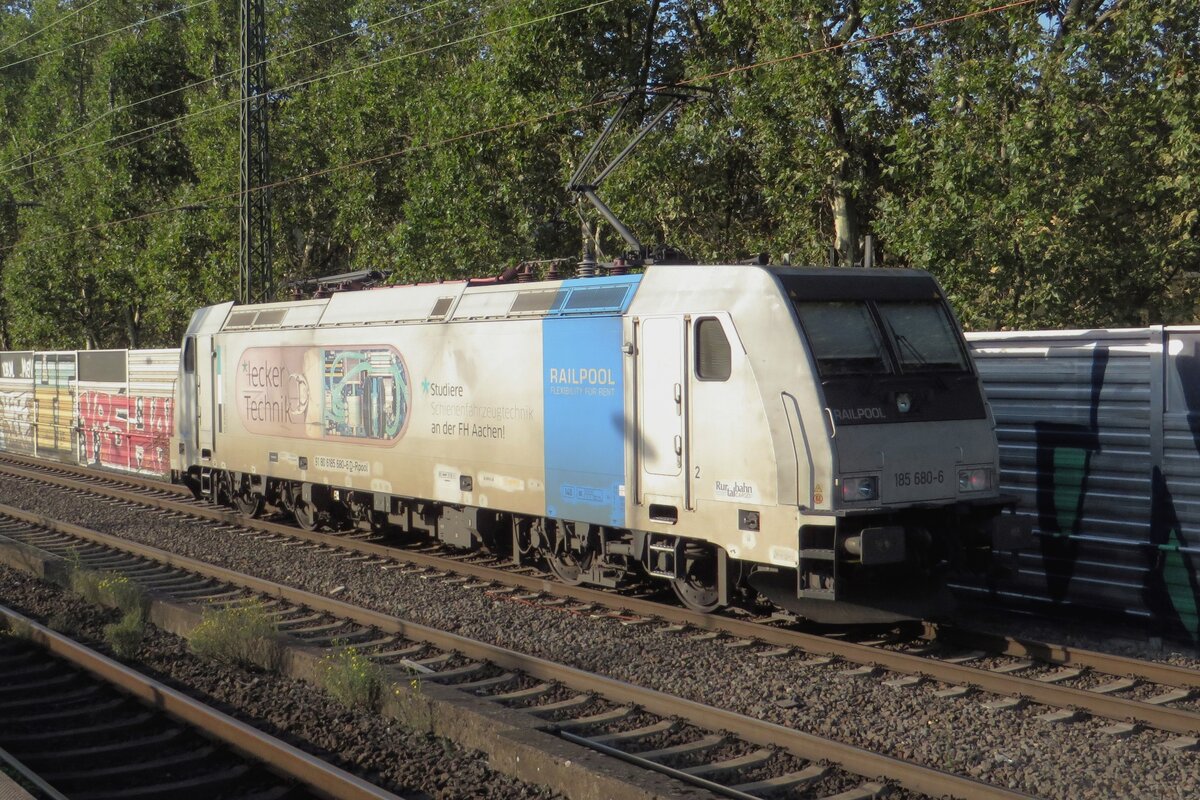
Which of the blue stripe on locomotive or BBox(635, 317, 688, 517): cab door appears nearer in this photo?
BBox(635, 317, 688, 517): cab door

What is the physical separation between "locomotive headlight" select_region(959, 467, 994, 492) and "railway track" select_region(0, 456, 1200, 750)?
1132 mm

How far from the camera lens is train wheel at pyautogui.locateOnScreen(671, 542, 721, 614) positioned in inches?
396

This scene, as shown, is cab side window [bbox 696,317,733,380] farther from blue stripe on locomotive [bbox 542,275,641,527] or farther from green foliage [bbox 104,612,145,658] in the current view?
green foliage [bbox 104,612,145,658]

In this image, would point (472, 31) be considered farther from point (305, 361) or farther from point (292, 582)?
point (292, 582)

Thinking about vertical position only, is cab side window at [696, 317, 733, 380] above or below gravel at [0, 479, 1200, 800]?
above

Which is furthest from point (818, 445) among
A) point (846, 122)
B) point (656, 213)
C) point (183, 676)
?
point (656, 213)

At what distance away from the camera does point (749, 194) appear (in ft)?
66.2

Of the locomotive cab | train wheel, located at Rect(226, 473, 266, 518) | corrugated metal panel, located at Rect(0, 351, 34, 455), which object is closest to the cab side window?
the locomotive cab

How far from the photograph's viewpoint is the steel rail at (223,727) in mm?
6051

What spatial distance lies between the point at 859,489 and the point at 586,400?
291 cm

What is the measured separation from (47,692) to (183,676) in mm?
915

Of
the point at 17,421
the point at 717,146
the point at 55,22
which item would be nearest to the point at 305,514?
the point at 717,146

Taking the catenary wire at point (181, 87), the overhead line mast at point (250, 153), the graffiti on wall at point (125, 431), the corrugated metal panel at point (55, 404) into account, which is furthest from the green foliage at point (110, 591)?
the catenary wire at point (181, 87)

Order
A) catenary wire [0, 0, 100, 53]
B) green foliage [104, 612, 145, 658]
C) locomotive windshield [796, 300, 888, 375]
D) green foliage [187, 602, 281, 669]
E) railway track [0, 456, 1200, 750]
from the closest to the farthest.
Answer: railway track [0, 456, 1200, 750], green foliage [187, 602, 281, 669], locomotive windshield [796, 300, 888, 375], green foliage [104, 612, 145, 658], catenary wire [0, 0, 100, 53]
